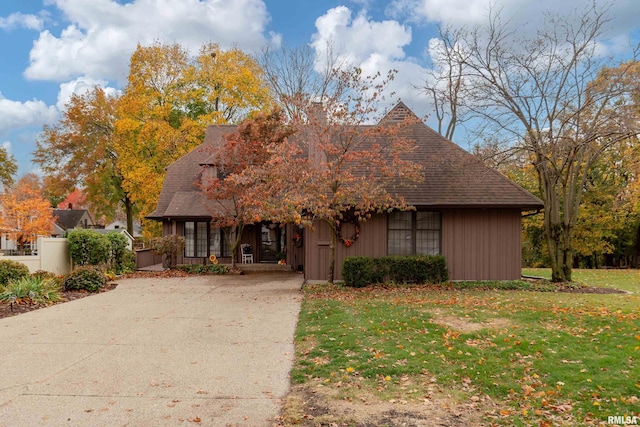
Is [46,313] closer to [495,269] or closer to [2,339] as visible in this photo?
[2,339]

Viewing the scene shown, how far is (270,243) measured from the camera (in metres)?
20.5

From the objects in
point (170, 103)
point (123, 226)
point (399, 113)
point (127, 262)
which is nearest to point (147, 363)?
point (399, 113)

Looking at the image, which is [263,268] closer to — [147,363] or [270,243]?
[270,243]

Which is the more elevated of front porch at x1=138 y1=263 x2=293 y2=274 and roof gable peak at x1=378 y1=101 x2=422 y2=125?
roof gable peak at x1=378 y1=101 x2=422 y2=125

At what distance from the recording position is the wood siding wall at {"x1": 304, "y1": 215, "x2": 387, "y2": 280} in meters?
14.8

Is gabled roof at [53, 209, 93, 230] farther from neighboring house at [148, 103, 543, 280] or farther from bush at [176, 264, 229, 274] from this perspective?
neighboring house at [148, 103, 543, 280]

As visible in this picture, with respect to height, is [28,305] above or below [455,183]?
below

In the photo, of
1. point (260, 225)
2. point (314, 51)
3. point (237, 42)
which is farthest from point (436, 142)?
point (237, 42)

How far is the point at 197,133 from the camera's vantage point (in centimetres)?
2680

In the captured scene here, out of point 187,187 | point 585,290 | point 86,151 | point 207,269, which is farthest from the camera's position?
point 86,151

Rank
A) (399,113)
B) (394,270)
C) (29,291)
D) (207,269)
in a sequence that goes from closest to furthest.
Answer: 1. (29,291)
2. (394,270)
3. (399,113)
4. (207,269)

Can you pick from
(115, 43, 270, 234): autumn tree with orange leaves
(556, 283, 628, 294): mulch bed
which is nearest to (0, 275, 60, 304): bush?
(556, 283, 628, 294): mulch bed

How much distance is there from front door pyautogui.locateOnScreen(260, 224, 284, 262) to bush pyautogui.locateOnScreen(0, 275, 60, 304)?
32.3 ft

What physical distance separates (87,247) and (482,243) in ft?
45.1
